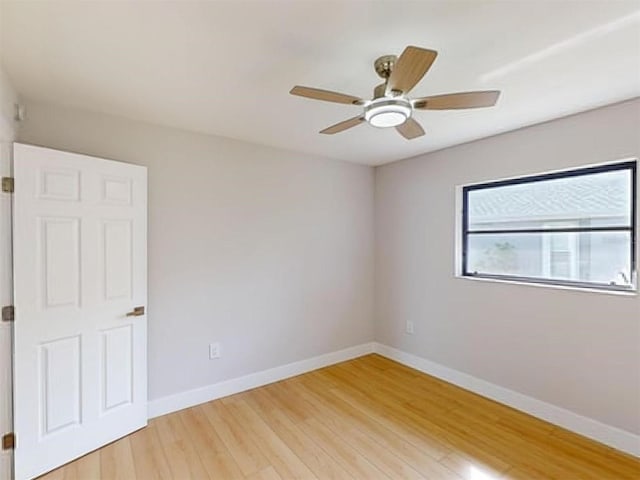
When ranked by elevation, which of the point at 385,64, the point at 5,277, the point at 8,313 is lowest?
the point at 8,313

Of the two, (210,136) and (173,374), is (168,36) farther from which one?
(173,374)

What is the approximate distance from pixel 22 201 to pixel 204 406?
6.66 ft

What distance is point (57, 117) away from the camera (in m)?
2.35

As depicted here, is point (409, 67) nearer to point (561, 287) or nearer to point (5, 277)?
point (561, 287)

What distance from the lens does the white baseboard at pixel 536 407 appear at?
89.5 inches

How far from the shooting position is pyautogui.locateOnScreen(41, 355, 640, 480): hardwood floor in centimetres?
207

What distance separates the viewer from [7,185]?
1933mm

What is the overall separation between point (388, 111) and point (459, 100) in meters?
0.33

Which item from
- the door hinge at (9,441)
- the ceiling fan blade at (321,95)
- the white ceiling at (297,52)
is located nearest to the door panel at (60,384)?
the door hinge at (9,441)

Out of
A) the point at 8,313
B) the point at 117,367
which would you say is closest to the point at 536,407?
the point at 117,367

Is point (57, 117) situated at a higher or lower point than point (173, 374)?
higher

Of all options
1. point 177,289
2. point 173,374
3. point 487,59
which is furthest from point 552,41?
point 173,374

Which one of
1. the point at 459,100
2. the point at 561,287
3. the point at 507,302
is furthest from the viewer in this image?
the point at 507,302

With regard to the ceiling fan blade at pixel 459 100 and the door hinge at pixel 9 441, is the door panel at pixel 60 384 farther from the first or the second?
the ceiling fan blade at pixel 459 100
